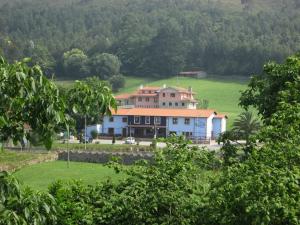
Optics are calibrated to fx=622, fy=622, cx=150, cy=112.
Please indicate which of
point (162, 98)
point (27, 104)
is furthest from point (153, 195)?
point (162, 98)

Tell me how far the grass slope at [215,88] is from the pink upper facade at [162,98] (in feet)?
18.4

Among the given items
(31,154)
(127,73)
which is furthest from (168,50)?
(31,154)

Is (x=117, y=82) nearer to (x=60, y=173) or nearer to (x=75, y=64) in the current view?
(x=75, y=64)

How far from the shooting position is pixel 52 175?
1698 inches

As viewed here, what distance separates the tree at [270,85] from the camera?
16.3 meters

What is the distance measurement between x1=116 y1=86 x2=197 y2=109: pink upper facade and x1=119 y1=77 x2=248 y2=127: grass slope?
18.4ft

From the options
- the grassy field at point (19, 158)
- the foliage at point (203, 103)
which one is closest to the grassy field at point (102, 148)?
the grassy field at point (19, 158)

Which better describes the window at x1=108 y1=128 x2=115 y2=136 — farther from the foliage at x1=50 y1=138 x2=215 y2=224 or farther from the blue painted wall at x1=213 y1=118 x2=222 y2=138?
the foliage at x1=50 y1=138 x2=215 y2=224

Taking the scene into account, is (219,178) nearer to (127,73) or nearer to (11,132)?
(11,132)

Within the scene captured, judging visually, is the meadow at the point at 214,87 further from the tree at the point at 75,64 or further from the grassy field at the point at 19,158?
the grassy field at the point at 19,158

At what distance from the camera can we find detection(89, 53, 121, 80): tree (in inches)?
5187

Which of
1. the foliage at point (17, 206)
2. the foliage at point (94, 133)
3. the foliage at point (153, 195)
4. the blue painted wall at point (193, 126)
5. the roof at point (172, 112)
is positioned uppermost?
the foliage at point (17, 206)

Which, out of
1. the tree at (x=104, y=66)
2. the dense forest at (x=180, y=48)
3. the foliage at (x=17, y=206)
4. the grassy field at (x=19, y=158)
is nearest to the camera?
the foliage at (x=17, y=206)

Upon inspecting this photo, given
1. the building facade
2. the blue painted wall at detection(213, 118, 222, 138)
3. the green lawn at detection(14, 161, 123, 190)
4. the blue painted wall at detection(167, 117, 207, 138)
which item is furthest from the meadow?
the green lawn at detection(14, 161, 123, 190)
